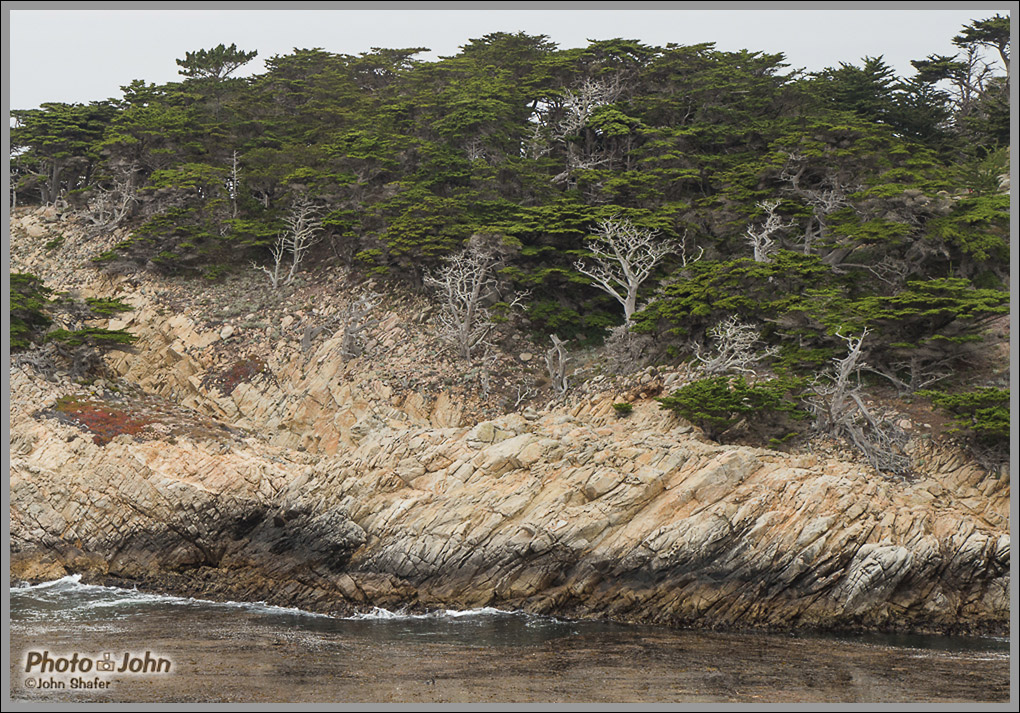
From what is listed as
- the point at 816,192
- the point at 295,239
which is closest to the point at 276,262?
the point at 295,239

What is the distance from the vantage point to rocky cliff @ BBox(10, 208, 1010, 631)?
758 inches

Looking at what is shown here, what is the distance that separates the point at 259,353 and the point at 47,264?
1293cm

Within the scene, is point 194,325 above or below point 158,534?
above

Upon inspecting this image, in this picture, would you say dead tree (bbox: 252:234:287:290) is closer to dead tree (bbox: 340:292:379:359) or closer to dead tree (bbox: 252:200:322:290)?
dead tree (bbox: 252:200:322:290)

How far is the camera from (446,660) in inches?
642

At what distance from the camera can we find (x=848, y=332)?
24312 millimetres

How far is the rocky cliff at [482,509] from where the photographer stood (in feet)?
63.2

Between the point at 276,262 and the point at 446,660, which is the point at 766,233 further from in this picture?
the point at 446,660

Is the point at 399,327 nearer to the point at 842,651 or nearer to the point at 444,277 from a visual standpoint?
the point at 444,277

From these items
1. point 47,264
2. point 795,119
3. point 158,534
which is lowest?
point 158,534

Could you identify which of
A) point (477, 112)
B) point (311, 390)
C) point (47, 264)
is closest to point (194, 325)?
point (311, 390)

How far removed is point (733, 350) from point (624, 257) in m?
5.64

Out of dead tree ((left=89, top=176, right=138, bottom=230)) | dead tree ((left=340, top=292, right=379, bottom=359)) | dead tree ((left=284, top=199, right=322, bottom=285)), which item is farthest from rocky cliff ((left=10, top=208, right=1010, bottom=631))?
dead tree ((left=89, top=176, right=138, bottom=230))

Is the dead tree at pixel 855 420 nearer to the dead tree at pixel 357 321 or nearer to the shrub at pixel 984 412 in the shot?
the shrub at pixel 984 412
